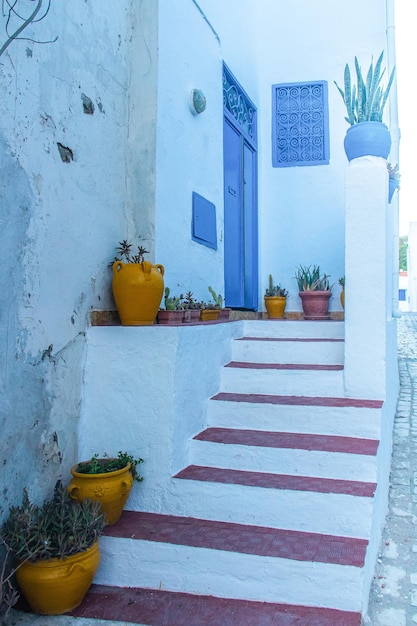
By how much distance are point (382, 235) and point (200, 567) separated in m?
2.12

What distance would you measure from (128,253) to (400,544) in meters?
2.31

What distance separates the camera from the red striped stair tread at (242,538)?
2199 mm

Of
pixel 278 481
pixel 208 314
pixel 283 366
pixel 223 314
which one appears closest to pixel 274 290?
pixel 223 314

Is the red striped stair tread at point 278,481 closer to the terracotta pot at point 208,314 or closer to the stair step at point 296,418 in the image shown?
the stair step at point 296,418

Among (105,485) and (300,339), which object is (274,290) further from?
(105,485)

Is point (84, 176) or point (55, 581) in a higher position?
point (84, 176)

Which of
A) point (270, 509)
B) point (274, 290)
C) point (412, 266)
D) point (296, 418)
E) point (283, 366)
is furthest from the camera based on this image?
point (412, 266)

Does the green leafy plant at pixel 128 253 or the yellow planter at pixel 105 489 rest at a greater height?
the green leafy plant at pixel 128 253

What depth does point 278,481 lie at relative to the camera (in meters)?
2.63

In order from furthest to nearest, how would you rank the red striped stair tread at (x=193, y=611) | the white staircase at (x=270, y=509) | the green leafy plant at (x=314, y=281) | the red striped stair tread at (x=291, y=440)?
1. the green leafy plant at (x=314, y=281)
2. the red striped stair tread at (x=291, y=440)
3. the white staircase at (x=270, y=509)
4. the red striped stair tread at (x=193, y=611)

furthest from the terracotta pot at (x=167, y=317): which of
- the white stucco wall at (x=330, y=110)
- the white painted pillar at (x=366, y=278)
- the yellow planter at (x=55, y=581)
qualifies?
the white stucco wall at (x=330, y=110)

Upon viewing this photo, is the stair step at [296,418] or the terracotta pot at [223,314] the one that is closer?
the stair step at [296,418]

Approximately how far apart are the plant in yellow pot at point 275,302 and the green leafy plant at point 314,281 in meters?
0.24

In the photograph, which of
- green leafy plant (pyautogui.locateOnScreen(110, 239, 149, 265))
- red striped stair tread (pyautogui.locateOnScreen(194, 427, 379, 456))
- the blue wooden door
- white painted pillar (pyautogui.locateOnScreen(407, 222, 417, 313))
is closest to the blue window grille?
the blue wooden door
